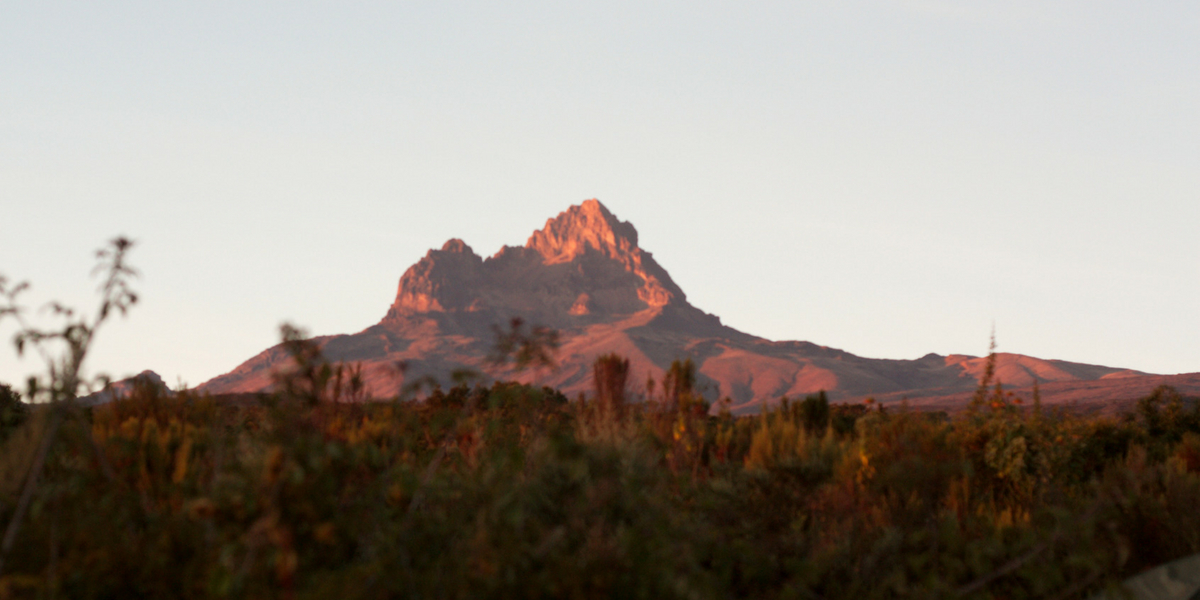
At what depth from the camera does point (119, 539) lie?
13.9 feet

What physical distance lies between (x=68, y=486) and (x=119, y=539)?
355mm

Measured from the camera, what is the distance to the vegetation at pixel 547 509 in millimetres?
3615

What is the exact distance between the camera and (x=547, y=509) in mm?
4645

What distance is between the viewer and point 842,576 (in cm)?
579

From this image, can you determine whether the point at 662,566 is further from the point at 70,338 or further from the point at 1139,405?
the point at 1139,405

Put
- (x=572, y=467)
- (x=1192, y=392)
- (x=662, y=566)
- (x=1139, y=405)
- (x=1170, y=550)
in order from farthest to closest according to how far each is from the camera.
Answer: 1. (x=1192, y=392)
2. (x=1139, y=405)
3. (x=1170, y=550)
4. (x=572, y=467)
5. (x=662, y=566)

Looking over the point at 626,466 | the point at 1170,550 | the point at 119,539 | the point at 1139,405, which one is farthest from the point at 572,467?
the point at 1139,405

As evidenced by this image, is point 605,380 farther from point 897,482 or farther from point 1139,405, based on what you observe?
point 1139,405

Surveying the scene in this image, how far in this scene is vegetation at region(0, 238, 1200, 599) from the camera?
3615 millimetres

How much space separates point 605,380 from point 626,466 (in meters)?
4.47

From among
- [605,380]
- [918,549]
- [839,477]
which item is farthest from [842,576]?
[605,380]

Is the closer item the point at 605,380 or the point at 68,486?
the point at 68,486

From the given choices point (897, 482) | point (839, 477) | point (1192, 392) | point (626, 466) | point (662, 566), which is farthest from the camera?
point (1192, 392)

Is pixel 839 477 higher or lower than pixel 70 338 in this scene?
lower
